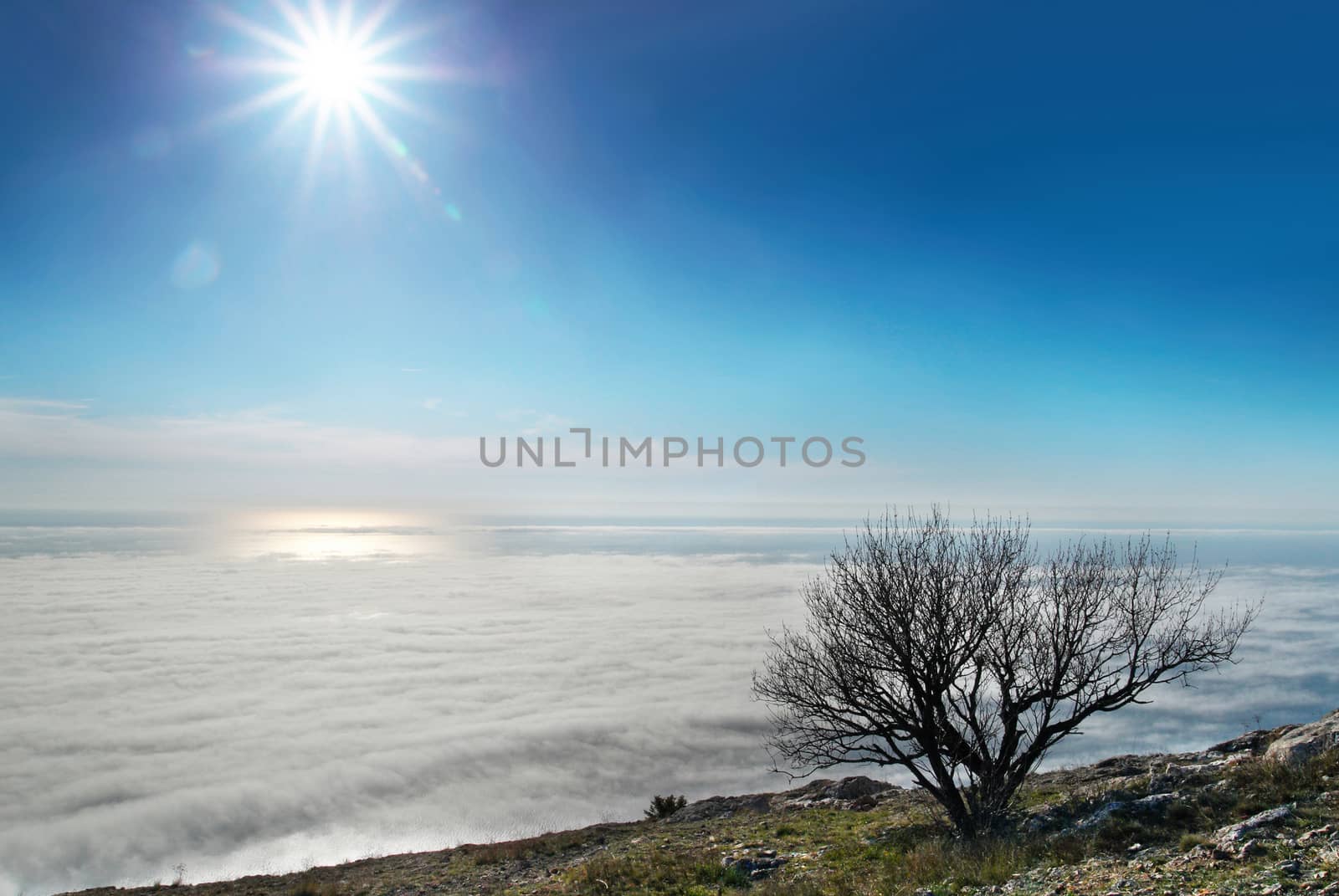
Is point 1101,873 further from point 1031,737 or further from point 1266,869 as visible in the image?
point 1031,737

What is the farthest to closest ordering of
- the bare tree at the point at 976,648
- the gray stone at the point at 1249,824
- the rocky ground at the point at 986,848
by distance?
the bare tree at the point at 976,648, the gray stone at the point at 1249,824, the rocky ground at the point at 986,848

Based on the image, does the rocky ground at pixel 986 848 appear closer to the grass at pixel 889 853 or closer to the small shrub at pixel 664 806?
the grass at pixel 889 853

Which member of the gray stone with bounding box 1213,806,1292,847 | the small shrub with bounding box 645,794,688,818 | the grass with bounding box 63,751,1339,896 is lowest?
the small shrub with bounding box 645,794,688,818

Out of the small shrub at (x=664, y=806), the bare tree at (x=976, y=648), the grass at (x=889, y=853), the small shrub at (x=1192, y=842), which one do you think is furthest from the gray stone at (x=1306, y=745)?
the small shrub at (x=664, y=806)

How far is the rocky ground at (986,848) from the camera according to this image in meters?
10.1

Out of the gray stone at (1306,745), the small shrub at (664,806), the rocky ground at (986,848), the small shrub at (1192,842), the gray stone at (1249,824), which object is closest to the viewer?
the rocky ground at (986,848)

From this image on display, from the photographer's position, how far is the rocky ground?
10062 mm

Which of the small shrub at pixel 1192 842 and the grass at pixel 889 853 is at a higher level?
the small shrub at pixel 1192 842

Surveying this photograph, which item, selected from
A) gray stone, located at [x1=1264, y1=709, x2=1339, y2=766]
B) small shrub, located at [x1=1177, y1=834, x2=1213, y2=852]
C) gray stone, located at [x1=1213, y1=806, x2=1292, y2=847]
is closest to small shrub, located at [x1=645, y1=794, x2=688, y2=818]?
gray stone, located at [x1=1264, y1=709, x2=1339, y2=766]

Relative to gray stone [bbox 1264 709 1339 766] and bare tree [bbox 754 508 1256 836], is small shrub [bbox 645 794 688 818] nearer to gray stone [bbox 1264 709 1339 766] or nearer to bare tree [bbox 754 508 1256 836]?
bare tree [bbox 754 508 1256 836]

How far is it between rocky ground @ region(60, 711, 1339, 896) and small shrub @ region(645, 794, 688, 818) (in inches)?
132

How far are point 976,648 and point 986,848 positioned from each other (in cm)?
520

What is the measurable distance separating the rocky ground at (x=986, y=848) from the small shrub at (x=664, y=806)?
3.36 m

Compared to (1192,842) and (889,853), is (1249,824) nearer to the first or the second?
(1192,842)
